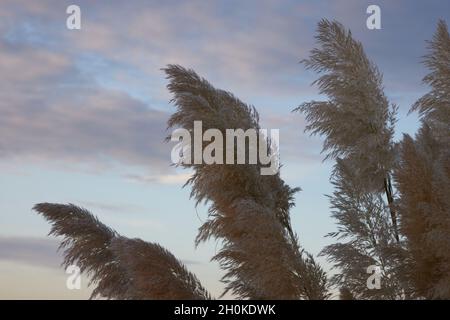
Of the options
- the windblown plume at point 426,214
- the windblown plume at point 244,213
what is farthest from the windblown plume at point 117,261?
the windblown plume at point 426,214

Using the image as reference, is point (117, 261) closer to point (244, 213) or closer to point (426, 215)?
point (244, 213)

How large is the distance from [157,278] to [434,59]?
17.2ft

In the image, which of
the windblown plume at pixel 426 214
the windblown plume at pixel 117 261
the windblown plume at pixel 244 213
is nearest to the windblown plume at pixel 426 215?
the windblown plume at pixel 426 214

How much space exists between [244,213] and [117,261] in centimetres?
151

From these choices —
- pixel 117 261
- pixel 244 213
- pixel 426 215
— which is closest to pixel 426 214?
pixel 426 215

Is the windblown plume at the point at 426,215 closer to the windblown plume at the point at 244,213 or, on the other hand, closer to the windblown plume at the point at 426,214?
the windblown plume at the point at 426,214

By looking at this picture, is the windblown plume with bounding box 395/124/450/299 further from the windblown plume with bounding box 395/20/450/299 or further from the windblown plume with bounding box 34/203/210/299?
the windblown plume with bounding box 34/203/210/299

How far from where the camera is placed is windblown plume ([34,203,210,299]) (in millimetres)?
6395

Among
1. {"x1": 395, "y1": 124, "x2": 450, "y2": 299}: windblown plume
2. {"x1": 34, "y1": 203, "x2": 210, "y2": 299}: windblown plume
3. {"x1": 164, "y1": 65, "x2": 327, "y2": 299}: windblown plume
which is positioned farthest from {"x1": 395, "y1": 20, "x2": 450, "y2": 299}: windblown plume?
{"x1": 34, "y1": 203, "x2": 210, "y2": 299}: windblown plume

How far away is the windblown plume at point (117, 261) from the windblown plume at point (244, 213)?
62 cm

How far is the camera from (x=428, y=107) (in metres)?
9.66

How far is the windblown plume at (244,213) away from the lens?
6.71 metres

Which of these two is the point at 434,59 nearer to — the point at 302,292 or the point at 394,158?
the point at 394,158
